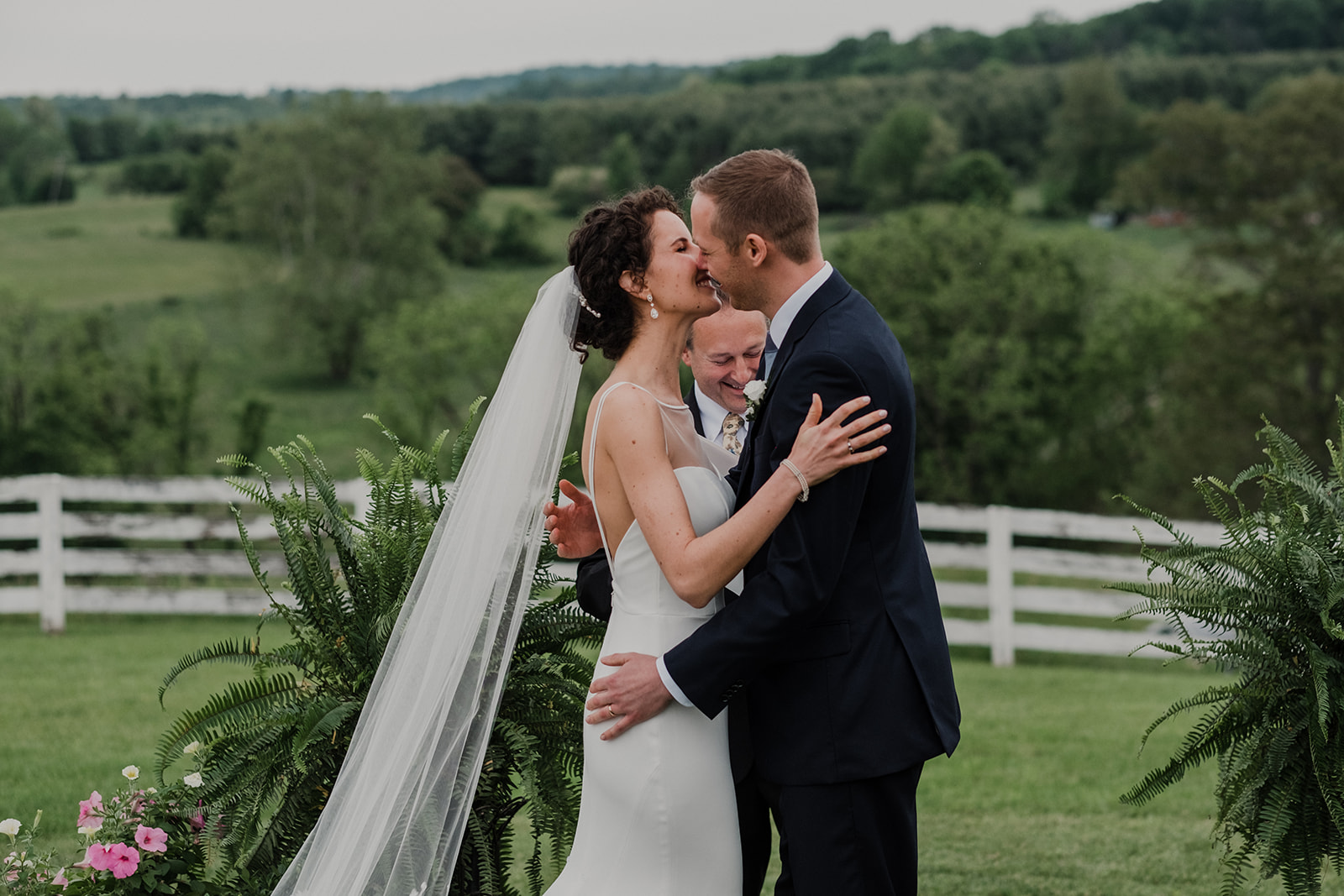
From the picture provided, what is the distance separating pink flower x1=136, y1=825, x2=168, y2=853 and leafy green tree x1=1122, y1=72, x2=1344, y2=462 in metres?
27.2

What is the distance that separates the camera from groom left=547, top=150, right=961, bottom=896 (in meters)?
3.15

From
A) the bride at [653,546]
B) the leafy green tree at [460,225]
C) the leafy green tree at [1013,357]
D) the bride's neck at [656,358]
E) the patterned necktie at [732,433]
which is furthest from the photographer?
the leafy green tree at [460,225]

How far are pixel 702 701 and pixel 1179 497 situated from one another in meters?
29.2

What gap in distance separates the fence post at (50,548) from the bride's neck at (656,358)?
29.6ft

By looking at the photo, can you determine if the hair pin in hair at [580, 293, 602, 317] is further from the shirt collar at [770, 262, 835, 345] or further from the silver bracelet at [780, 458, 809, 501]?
the silver bracelet at [780, 458, 809, 501]

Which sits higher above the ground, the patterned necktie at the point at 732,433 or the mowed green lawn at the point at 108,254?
the patterned necktie at the point at 732,433

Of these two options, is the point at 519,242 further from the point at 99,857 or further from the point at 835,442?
the point at 835,442

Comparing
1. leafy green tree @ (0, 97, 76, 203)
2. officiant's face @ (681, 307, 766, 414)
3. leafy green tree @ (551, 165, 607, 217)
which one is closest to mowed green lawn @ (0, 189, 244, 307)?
leafy green tree @ (0, 97, 76, 203)

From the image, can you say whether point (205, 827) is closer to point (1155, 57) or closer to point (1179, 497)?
point (1179, 497)

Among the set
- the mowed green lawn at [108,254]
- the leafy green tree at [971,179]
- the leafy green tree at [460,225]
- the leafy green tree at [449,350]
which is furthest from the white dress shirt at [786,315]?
the leafy green tree at [971,179]

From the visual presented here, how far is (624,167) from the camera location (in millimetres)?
65688

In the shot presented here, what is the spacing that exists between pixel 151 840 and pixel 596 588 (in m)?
1.57

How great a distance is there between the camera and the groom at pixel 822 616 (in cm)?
315

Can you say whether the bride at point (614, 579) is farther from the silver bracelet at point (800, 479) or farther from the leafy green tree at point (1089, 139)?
the leafy green tree at point (1089, 139)
